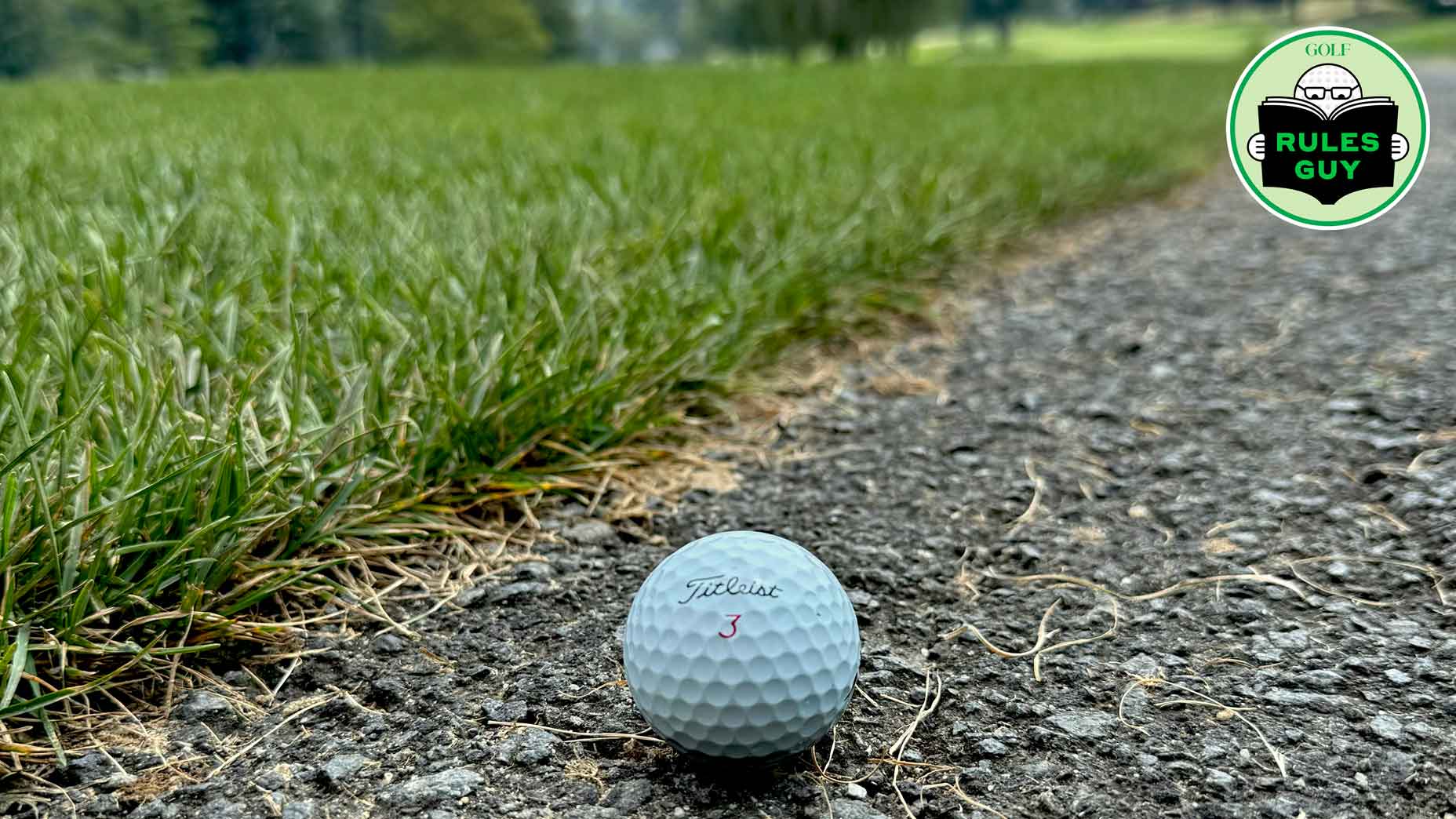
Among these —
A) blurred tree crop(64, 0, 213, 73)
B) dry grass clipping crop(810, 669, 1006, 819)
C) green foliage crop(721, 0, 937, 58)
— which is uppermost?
blurred tree crop(64, 0, 213, 73)

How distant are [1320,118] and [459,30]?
42.1m

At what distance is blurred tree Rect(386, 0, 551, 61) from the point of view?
4141 centimetres

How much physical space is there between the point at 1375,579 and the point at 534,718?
4.56 feet

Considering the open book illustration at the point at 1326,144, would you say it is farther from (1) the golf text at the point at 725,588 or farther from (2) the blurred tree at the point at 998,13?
(2) the blurred tree at the point at 998,13

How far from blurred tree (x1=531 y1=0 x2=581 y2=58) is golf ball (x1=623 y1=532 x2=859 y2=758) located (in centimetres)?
4840

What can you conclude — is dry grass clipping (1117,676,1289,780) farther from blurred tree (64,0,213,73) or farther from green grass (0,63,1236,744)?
blurred tree (64,0,213,73)

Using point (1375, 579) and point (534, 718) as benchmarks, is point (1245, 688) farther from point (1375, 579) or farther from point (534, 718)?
point (534, 718)

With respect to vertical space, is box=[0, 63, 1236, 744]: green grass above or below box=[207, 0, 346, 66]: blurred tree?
below

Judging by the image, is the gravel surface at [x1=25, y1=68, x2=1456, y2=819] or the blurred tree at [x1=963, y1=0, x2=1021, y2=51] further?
the blurred tree at [x1=963, y1=0, x2=1021, y2=51]

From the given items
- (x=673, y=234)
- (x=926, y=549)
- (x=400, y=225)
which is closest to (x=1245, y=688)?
(x=926, y=549)

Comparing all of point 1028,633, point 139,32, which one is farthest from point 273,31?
point 1028,633

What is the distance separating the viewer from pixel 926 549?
2.07 metres

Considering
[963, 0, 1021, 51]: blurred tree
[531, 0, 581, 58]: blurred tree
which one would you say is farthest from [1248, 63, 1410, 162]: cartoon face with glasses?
[963, 0, 1021, 51]: blurred tree

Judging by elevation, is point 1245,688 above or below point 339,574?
below
